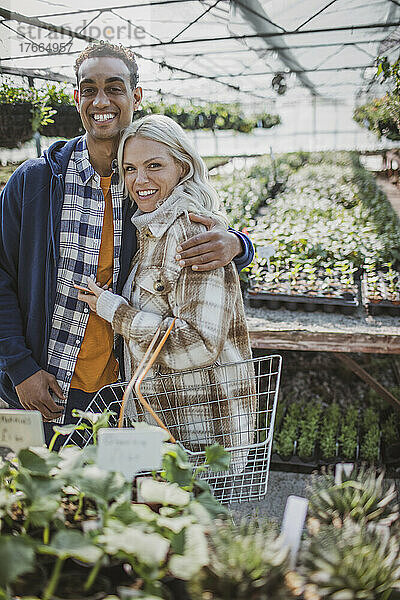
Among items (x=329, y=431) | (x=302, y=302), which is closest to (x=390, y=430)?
(x=329, y=431)

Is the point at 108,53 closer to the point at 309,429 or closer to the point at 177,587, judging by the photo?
the point at 177,587

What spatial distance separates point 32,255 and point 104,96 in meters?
0.47

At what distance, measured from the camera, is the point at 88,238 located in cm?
150

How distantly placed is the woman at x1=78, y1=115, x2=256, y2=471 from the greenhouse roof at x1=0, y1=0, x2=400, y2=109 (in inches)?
103

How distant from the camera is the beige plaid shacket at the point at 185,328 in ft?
3.98

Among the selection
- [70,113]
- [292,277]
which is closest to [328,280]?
[292,277]

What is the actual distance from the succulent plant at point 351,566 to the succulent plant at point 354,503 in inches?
3.0

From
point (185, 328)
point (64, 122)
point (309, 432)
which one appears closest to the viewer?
point (185, 328)

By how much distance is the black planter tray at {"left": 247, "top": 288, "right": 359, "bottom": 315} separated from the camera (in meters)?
2.64

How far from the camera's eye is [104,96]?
141 centimetres

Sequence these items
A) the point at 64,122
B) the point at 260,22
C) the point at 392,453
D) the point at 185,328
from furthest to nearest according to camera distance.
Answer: the point at 260,22
the point at 64,122
the point at 392,453
the point at 185,328

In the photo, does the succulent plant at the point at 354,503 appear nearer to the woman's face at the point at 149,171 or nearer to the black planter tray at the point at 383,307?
the woman's face at the point at 149,171

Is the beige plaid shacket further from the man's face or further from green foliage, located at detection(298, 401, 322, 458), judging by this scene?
green foliage, located at detection(298, 401, 322, 458)

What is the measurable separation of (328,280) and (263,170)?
515cm
